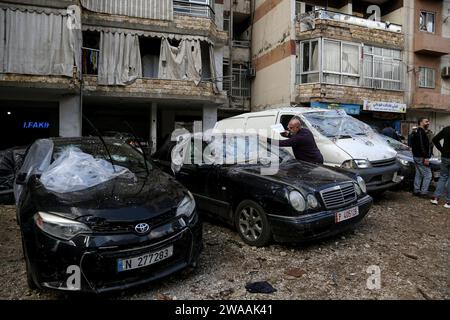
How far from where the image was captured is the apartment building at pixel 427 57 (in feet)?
61.8

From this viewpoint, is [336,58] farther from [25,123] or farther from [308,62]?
[25,123]

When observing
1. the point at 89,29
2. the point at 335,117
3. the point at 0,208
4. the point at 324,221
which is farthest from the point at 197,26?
the point at 324,221

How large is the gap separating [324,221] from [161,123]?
16.0m

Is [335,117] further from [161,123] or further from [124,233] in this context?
[161,123]

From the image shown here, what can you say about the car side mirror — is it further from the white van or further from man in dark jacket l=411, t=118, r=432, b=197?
man in dark jacket l=411, t=118, r=432, b=197

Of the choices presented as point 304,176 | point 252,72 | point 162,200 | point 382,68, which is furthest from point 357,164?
point 252,72

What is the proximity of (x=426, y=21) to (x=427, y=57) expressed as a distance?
6.85 feet

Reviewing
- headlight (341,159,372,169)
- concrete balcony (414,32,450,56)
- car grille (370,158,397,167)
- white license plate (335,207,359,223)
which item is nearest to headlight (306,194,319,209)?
white license plate (335,207,359,223)

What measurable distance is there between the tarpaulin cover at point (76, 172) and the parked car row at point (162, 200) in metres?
0.01

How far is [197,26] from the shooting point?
14.9 meters

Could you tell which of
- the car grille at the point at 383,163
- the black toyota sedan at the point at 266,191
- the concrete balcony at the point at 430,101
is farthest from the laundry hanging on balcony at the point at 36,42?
the concrete balcony at the point at 430,101

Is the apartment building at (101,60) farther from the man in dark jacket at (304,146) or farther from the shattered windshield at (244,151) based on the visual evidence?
the man in dark jacket at (304,146)

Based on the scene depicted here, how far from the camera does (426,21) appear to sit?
1952cm

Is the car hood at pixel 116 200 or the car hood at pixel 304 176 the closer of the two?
the car hood at pixel 116 200
